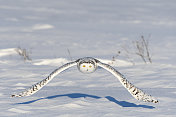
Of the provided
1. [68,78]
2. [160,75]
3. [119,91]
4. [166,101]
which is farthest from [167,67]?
[166,101]

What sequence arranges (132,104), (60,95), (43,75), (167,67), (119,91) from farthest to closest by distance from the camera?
(167,67) → (43,75) → (119,91) → (60,95) → (132,104)

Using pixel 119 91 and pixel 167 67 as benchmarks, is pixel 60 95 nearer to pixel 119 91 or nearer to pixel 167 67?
pixel 119 91

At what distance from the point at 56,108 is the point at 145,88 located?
3657 mm

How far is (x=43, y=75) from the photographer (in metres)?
12.2

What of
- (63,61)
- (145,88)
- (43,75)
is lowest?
(145,88)

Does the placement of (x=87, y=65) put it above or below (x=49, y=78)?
above

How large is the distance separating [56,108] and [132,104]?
1525mm

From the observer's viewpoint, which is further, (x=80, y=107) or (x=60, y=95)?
(x=60, y=95)

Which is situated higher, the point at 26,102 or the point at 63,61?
the point at 63,61

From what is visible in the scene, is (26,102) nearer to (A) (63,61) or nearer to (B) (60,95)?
(B) (60,95)

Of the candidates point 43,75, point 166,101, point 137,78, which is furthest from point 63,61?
point 166,101

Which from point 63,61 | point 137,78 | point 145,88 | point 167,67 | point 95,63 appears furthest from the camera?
point 63,61

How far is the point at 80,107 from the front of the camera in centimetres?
684

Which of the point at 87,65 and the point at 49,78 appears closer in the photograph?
the point at 87,65
